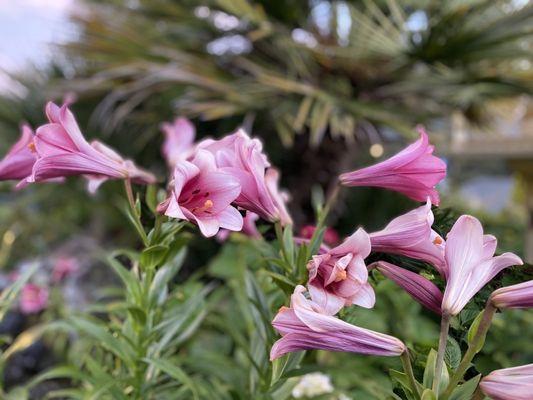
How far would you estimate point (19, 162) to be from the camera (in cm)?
72

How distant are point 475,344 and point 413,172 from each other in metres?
0.21

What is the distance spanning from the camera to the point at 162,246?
0.61m

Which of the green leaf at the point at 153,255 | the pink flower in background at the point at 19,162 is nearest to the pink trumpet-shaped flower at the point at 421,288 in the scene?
the green leaf at the point at 153,255

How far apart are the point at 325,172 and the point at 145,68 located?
3.35 feet

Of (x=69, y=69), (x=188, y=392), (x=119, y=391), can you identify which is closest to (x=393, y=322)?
(x=188, y=392)

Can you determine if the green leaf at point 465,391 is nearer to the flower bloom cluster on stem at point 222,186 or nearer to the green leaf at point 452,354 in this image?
the green leaf at point 452,354

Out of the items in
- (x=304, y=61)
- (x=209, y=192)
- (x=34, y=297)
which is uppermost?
(x=209, y=192)

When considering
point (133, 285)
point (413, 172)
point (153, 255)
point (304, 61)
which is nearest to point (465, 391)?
point (413, 172)

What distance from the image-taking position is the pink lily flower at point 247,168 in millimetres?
596

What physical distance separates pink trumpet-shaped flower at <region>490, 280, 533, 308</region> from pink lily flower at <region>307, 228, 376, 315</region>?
111 millimetres

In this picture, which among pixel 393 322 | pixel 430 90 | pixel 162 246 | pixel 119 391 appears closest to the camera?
pixel 162 246

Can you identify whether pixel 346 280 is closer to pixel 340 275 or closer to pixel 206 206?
pixel 340 275

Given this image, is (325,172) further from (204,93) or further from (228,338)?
(228,338)

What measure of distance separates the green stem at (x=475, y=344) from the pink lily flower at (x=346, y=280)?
93 mm
